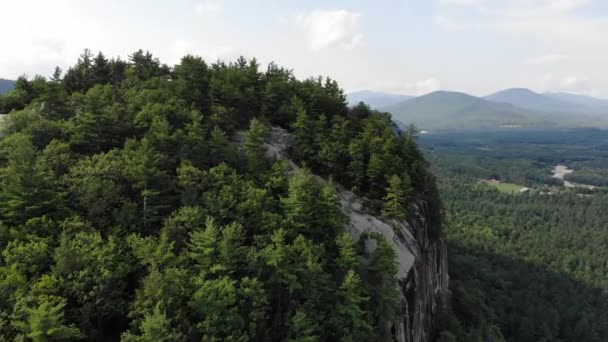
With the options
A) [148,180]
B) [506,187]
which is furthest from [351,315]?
[506,187]

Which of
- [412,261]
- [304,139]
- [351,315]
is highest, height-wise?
[304,139]

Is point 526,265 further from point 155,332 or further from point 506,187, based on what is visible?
point 506,187

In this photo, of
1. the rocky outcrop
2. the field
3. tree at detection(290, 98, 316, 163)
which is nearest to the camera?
the rocky outcrop

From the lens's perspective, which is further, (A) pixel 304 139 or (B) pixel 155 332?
(A) pixel 304 139

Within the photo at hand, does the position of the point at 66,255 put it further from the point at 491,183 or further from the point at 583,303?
the point at 491,183

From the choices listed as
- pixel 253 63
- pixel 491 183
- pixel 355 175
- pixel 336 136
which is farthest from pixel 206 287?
pixel 491 183

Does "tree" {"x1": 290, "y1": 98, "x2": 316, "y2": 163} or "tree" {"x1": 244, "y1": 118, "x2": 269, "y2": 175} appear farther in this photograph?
"tree" {"x1": 290, "y1": 98, "x2": 316, "y2": 163}

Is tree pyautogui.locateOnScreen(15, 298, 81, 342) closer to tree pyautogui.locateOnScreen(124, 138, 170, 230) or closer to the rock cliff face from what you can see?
tree pyautogui.locateOnScreen(124, 138, 170, 230)

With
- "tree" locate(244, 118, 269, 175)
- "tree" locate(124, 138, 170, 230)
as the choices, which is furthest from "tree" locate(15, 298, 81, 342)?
"tree" locate(244, 118, 269, 175)
